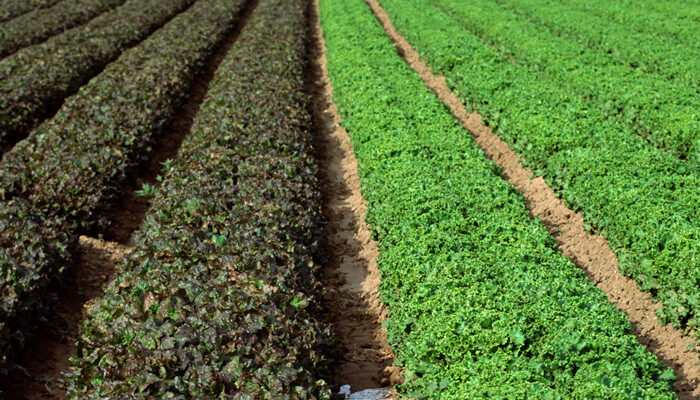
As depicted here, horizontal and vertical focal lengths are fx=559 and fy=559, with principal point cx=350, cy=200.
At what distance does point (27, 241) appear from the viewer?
7402mm

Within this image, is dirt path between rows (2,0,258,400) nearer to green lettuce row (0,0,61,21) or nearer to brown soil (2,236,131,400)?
brown soil (2,236,131,400)

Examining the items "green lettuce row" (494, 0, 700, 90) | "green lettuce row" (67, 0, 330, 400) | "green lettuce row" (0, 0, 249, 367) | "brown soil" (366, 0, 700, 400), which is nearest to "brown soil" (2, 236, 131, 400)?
"green lettuce row" (0, 0, 249, 367)

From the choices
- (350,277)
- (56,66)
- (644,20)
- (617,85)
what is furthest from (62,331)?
(644,20)

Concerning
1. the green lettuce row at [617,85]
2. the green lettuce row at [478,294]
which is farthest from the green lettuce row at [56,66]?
the green lettuce row at [617,85]

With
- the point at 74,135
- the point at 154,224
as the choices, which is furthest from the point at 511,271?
the point at 74,135

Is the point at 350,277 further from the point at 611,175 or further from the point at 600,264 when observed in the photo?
the point at 611,175

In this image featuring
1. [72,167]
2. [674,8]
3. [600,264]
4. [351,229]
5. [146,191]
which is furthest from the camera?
[674,8]

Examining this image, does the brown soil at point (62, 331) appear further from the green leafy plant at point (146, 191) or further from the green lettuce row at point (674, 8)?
the green lettuce row at point (674, 8)

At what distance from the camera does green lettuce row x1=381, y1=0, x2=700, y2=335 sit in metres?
7.41

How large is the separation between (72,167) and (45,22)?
1611 cm

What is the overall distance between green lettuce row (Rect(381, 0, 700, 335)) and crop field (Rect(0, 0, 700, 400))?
0.15 feet

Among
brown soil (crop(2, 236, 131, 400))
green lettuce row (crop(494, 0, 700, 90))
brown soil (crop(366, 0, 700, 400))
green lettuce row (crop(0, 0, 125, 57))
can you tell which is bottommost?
brown soil (crop(2, 236, 131, 400))

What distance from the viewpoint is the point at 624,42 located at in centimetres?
1797

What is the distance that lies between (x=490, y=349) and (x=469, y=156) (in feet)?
15.6
